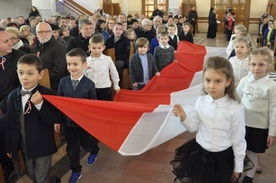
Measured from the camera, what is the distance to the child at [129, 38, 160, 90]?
15.5ft

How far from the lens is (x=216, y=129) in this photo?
2.18 metres

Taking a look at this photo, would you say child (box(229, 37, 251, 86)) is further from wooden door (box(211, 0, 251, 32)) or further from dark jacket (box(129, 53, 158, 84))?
wooden door (box(211, 0, 251, 32))

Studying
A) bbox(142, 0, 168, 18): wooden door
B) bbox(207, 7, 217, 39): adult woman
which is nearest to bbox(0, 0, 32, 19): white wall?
bbox(142, 0, 168, 18): wooden door

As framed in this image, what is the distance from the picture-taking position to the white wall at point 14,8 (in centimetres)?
1705

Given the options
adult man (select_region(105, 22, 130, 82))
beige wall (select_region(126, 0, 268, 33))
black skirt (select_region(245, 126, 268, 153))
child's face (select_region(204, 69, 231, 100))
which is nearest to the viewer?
child's face (select_region(204, 69, 231, 100))

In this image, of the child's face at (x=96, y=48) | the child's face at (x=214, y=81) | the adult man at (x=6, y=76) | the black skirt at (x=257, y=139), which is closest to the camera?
the child's face at (x=214, y=81)

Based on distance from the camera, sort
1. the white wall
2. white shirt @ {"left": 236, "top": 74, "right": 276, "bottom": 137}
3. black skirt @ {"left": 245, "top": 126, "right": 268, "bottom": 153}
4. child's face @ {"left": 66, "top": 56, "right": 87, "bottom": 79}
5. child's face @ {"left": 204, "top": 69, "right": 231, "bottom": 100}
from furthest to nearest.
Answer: the white wall
child's face @ {"left": 66, "top": 56, "right": 87, "bottom": 79}
black skirt @ {"left": 245, "top": 126, "right": 268, "bottom": 153}
white shirt @ {"left": 236, "top": 74, "right": 276, "bottom": 137}
child's face @ {"left": 204, "top": 69, "right": 231, "bottom": 100}

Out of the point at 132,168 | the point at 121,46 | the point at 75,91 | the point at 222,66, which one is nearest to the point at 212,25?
the point at 121,46

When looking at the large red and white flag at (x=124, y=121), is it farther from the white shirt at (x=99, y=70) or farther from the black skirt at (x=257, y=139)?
the white shirt at (x=99, y=70)

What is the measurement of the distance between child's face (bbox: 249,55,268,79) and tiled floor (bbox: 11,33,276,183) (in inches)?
46.8

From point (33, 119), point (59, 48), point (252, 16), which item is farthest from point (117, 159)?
point (252, 16)

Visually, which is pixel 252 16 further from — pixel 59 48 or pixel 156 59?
pixel 59 48

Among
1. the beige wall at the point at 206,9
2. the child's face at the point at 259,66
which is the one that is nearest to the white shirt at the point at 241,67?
the child's face at the point at 259,66

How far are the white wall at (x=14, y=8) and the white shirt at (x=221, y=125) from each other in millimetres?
17646
